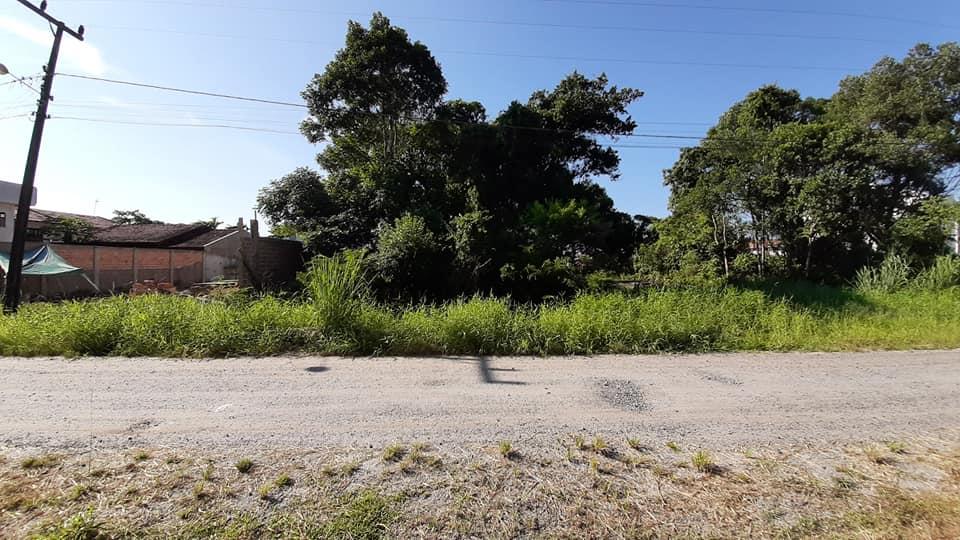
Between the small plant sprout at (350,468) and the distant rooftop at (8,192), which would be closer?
the small plant sprout at (350,468)

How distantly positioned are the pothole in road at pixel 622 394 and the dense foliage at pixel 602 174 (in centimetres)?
556

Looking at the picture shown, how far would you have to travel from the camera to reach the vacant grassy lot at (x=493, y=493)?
1.86 meters

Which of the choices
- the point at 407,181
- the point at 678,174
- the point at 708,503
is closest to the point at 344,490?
the point at 708,503

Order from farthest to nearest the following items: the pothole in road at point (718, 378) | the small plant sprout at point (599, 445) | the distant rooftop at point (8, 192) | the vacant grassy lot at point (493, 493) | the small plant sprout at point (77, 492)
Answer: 1. the distant rooftop at point (8, 192)
2. the pothole in road at point (718, 378)
3. the small plant sprout at point (599, 445)
4. the small plant sprout at point (77, 492)
5. the vacant grassy lot at point (493, 493)

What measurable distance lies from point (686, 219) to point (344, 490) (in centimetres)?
1563

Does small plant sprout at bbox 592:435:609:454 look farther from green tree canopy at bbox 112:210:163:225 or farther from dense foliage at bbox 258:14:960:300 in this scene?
green tree canopy at bbox 112:210:163:225

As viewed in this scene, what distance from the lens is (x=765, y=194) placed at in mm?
12508

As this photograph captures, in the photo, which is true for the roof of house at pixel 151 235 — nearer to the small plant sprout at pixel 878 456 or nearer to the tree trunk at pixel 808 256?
the small plant sprout at pixel 878 456

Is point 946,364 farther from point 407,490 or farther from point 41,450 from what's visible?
point 41,450

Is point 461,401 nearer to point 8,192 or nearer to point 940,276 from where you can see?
point 940,276

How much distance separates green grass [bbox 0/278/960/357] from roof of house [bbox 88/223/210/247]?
21884mm

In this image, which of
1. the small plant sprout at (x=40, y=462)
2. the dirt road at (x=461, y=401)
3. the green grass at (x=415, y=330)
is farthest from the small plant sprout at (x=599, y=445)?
the small plant sprout at (x=40, y=462)

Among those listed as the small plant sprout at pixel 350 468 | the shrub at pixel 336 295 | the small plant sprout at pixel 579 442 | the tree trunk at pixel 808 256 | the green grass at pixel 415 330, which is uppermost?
the tree trunk at pixel 808 256

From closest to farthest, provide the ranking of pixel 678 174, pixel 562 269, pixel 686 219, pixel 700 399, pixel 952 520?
pixel 952 520, pixel 700 399, pixel 562 269, pixel 686 219, pixel 678 174
